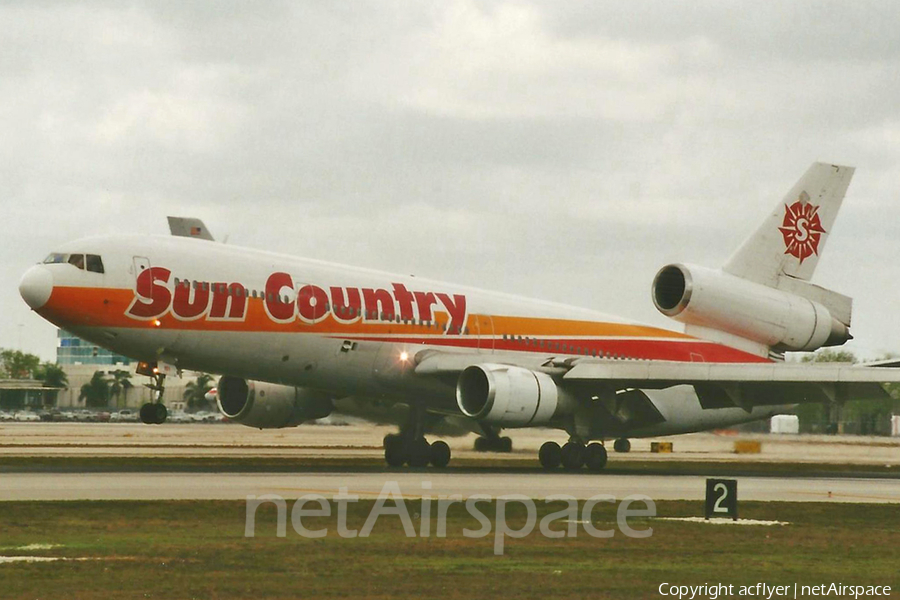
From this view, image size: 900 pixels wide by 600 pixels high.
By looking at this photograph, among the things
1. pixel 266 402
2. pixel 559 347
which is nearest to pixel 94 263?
pixel 266 402

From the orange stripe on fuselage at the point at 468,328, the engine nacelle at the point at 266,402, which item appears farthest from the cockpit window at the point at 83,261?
the engine nacelle at the point at 266,402

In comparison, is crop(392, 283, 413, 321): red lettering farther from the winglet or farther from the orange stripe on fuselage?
the winglet

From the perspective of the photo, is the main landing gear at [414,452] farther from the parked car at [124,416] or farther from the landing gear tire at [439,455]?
the parked car at [124,416]

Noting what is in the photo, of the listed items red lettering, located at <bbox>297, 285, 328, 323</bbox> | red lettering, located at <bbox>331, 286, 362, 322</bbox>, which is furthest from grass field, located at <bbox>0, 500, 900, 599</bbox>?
red lettering, located at <bbox>331, 286, 362, 322</bbox>

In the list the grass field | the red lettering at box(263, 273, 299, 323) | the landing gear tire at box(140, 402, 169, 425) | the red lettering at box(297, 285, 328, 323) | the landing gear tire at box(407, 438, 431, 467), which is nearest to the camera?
the grass field

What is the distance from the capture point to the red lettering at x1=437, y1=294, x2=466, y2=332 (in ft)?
133

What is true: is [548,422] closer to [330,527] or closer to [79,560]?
→ [330,527]

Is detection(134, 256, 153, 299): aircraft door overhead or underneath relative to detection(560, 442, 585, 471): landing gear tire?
overhead

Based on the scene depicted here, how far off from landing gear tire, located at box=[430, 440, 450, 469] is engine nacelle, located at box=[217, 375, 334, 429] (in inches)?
142

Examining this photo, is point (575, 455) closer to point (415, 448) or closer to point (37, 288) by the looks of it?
point (415, 448)

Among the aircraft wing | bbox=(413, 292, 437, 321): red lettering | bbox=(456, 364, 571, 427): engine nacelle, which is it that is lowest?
bbox=(456, 364, 571, 427): engine nacelle

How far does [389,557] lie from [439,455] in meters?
23.8

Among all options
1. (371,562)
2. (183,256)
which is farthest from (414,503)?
(183,256)

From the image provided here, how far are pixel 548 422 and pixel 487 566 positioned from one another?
23.1 metres
